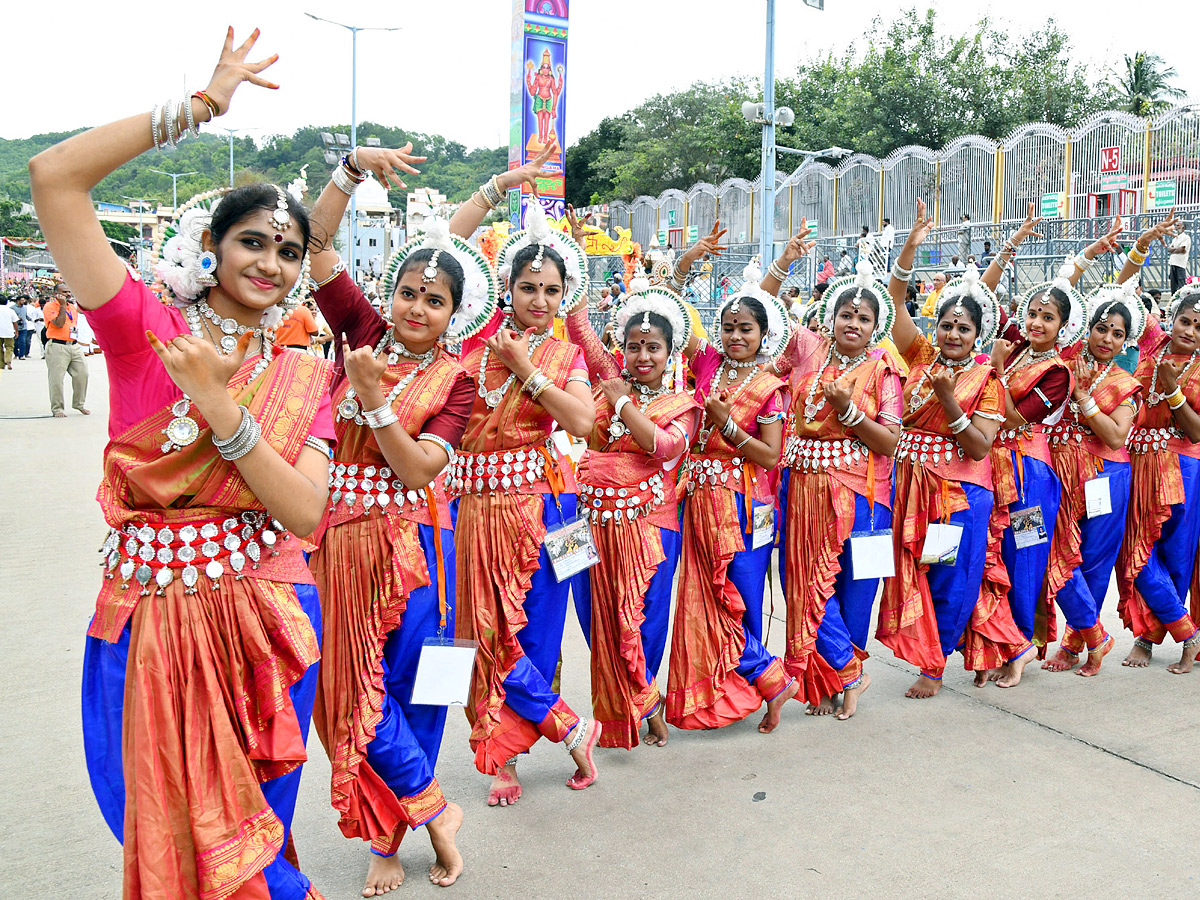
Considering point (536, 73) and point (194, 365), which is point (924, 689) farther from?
point (536, 73)

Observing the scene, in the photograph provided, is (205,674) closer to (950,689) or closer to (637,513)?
(637,513)

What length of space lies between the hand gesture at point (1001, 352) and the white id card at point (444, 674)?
10.4 feet

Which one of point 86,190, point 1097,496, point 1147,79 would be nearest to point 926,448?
point 1097,496

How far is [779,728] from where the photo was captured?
14.1 ft

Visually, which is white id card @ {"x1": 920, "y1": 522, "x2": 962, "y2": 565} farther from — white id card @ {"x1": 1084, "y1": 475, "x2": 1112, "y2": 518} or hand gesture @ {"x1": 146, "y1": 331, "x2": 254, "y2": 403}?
hand gesture @ {"x1": 146, "y1": 331, "x2": 254, "y2": 403}

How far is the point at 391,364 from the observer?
3115mm

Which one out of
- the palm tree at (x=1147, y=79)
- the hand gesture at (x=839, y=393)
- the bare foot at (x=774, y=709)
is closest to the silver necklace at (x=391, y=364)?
the hand gesture at (x=839, y=393)

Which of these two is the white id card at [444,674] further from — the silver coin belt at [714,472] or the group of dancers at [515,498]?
the silver coin belt at [714,472]

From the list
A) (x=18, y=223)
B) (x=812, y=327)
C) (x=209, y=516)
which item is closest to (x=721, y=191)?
(x=812, y=327)

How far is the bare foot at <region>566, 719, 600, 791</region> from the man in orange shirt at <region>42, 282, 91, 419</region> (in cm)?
1120

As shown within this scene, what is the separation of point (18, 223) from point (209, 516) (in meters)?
74.4

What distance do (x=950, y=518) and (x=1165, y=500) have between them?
1.26 metres

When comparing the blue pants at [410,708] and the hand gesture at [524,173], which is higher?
the hand gesture at [524,173]

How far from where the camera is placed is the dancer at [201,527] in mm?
1995
